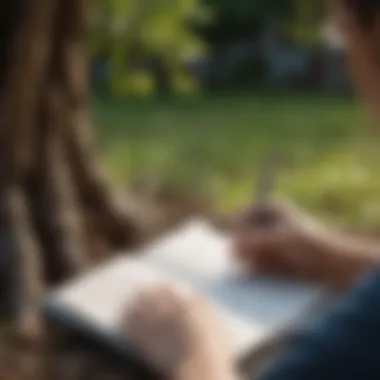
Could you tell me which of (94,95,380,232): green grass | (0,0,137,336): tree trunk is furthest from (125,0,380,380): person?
(94,95,380,232): green grass

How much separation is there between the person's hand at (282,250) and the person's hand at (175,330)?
0.15 m

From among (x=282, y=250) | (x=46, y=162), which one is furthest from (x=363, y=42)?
(x=46, y=162)

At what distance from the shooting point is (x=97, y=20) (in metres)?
1.35

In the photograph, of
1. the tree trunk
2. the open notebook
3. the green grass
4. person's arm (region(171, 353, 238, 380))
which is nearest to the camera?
person's arm (region(171, 353, 238, 380))

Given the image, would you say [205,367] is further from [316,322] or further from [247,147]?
[247,147]

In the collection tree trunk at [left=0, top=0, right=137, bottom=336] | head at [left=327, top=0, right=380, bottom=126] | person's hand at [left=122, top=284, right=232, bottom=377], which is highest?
tree trunk at [left=0, top=0, right=137, bottom=336]

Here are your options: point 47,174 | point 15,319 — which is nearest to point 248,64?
point 47,174

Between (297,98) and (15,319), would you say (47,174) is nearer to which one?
(15,319)

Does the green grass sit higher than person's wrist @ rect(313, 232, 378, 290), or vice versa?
the green grass

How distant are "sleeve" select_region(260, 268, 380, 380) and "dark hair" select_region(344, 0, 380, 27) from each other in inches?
5.3

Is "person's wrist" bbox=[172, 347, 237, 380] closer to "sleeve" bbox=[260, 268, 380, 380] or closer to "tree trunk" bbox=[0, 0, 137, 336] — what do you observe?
"sleeve" bbox=[260, 268, 380, 380]

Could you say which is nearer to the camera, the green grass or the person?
the person

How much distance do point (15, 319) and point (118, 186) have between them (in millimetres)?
350

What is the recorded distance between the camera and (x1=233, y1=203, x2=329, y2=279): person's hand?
0.97 metres
